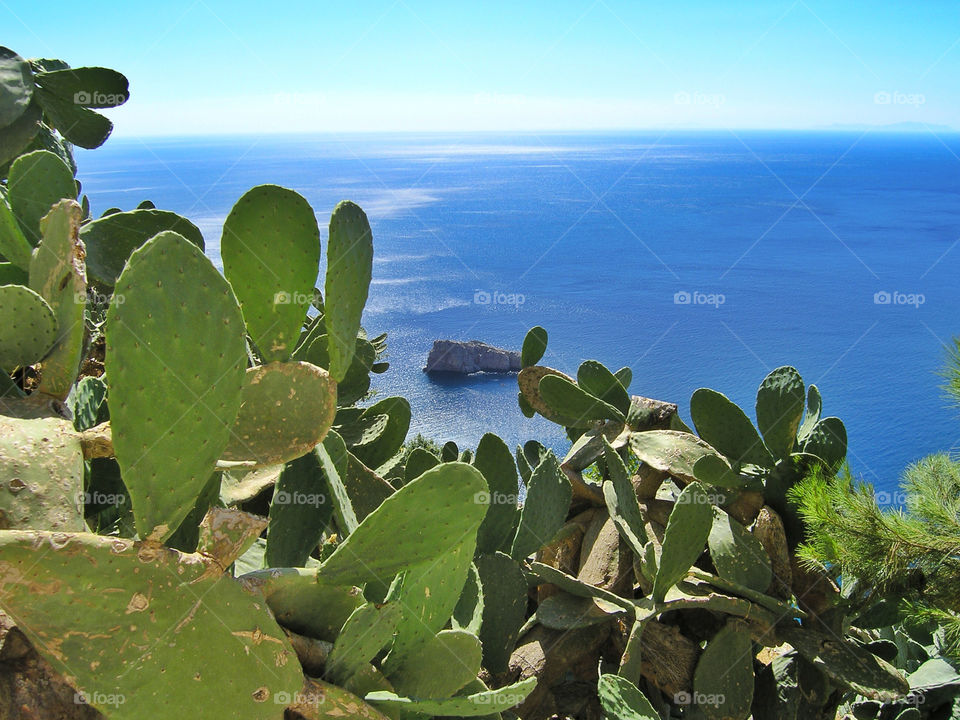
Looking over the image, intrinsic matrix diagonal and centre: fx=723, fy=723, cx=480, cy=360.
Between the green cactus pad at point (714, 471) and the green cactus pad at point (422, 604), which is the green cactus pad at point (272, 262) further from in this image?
the green cactus pad at point (714, 471)

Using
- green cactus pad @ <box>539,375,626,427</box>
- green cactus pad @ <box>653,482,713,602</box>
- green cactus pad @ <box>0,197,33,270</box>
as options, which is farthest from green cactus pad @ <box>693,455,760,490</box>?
green cactus pad @ <box>0,197,33,270</box>

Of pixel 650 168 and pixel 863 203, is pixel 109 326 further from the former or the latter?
pixel 650 168

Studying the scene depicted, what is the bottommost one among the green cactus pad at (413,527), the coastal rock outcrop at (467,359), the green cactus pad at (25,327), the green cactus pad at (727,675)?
the coastal rock outcrop at (467,359)

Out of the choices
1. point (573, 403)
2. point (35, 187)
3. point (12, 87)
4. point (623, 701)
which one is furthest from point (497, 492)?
point (12, 87)

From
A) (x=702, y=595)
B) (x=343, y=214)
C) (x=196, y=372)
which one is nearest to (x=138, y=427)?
(x=196, y=372)

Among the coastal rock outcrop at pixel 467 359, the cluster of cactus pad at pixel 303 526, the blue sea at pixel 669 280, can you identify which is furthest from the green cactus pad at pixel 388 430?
the coastal rock outcrop at pixel 467 359

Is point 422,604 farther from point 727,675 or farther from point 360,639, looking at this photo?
point 727,675
